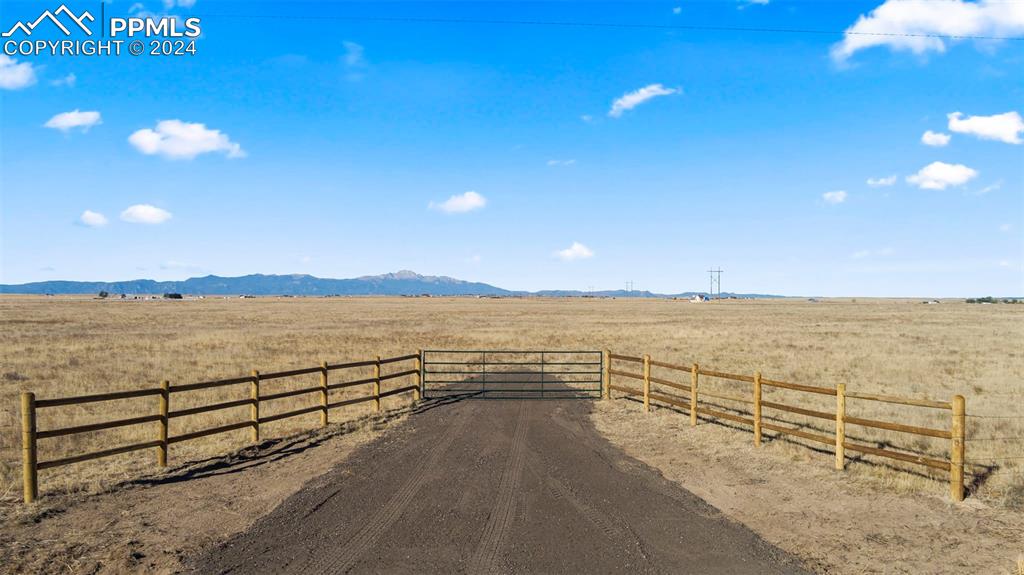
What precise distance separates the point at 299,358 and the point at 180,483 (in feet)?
68.7

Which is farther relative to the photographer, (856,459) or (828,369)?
(828,369)

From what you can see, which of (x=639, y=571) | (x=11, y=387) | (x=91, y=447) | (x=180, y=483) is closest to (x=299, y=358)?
(x=11, y=387)

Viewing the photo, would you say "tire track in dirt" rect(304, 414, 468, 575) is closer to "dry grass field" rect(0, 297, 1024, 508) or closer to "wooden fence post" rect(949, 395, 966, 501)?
"dry grass field" rect(0, 297, 1024, 508)

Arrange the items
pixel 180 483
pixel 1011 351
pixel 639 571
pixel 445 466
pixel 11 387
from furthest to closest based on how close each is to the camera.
Answer: pixel 1011 351 < pixel 11 387 < pixel 445 466 < pixel 180 483 < pixel 639 571

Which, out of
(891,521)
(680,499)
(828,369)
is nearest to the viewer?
(891,521)

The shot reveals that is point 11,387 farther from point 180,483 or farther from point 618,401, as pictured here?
point 618,401

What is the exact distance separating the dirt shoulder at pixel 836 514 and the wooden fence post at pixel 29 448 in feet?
34.8

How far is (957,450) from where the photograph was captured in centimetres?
927

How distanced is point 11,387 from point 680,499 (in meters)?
23.6

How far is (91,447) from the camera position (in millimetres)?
13656

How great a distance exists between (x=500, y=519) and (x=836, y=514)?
16.9 feet

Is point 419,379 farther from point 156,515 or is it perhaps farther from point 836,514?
point 836,514

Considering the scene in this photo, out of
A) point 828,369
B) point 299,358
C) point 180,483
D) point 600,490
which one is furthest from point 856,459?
point 299,358

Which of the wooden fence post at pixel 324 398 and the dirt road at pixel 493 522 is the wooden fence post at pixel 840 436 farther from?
the wooden fence post at pixel 324 398
